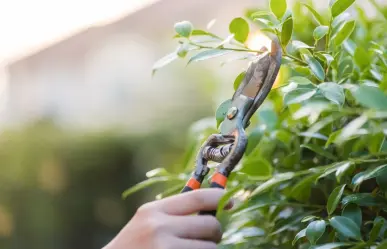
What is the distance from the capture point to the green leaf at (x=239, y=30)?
1.74 ft

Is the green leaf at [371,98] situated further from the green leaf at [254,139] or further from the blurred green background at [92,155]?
the blurred green background at [92,155]

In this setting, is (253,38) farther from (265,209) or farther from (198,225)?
(198,225)

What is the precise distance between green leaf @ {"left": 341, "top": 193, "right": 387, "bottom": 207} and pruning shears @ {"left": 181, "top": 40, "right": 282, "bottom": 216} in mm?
86

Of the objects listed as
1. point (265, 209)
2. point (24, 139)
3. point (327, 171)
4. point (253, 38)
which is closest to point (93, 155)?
point (24, 139)

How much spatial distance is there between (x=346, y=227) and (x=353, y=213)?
3 centimetres

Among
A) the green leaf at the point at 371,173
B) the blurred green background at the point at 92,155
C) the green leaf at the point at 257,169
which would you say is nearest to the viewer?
the green leaf at the point at 371,173

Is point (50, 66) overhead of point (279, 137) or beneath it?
overhead

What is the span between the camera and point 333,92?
1.46 feet

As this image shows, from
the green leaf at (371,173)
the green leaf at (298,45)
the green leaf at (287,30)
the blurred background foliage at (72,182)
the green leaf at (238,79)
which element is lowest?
the blurred background foliage at (72,182)

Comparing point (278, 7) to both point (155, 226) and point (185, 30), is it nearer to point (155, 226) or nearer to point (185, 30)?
point (185, 30)

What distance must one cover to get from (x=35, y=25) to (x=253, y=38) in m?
3.21

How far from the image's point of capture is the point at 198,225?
0.47 metres

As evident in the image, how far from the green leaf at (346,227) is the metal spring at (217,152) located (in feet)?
0.31

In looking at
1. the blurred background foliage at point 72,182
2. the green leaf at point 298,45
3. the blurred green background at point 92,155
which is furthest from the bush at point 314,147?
the blurred background foliage at point 72,182
